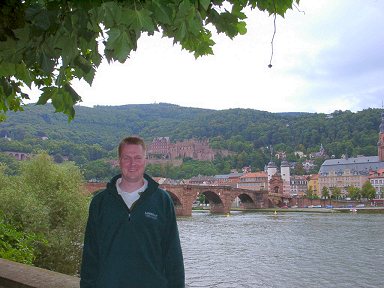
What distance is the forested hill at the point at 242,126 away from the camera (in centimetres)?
9983

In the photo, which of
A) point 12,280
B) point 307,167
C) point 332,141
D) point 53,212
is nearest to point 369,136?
point 332,141

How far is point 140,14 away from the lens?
1.23 metres

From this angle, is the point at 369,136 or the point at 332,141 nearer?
the point at 369,136

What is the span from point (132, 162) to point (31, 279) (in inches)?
48.7

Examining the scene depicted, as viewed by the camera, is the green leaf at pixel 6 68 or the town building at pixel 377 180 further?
the town building at pixel 377 180

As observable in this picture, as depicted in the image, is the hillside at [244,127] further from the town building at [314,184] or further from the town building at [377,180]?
the town building at [377,180]

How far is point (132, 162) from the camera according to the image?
2053 mm

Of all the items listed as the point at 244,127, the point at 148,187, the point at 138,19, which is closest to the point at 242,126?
the point at 244,127

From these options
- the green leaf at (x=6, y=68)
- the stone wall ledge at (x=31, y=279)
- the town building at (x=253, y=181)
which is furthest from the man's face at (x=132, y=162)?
the town building at (x=253, y=181)

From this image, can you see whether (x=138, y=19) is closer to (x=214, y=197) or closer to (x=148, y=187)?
(x=148, y=187)

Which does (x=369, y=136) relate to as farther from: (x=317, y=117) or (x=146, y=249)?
(x=146, y=249)

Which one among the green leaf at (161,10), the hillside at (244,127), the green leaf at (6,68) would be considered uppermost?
the hillside at (244,127)

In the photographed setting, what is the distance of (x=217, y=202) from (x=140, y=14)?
57842mm

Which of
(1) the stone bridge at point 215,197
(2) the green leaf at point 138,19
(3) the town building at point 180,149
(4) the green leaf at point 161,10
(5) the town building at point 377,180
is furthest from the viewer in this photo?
(3) the town building at point 180,149
